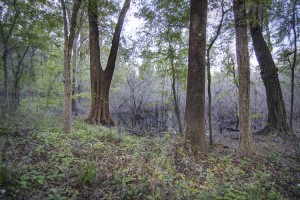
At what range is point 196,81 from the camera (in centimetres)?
470

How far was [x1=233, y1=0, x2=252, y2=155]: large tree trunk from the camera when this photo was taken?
4.25 meters

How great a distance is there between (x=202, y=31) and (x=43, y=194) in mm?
4789

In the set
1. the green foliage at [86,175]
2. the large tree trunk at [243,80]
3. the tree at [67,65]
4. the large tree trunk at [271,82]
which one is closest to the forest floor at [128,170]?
the green foliage at [86,175]

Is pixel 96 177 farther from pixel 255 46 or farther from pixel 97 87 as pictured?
pixel 255 46

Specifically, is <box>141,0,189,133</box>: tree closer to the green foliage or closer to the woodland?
the woodland

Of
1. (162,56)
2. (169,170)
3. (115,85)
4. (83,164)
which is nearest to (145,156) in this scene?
(169,170)

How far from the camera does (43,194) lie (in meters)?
2.47

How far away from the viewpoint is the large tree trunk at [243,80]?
4.25m

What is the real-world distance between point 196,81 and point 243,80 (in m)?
1.09

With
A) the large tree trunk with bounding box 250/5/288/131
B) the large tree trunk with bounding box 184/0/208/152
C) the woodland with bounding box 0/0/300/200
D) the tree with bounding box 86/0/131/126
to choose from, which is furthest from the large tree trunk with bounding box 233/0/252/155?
the tree with bounding box 86/0/131/126

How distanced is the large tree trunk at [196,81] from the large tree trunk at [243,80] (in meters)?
0.86

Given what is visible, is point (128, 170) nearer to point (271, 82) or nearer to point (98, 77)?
point (98, 77)

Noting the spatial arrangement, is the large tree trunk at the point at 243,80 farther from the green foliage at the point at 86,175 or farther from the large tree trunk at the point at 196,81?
the green foliage at the point at 86,175

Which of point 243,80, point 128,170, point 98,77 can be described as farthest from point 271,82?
point 98,77
